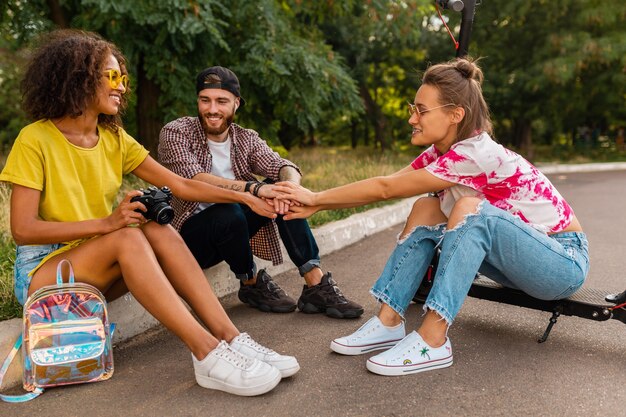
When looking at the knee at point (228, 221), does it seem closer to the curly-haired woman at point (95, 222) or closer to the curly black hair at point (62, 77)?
the curly-haired woman at point (95, 222)

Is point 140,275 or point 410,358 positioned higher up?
Answer: point 140,275

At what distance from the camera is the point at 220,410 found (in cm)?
264

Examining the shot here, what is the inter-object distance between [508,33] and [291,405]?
693 inches

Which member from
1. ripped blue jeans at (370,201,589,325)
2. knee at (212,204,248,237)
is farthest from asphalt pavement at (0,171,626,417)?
knee at (212,204,248,237)

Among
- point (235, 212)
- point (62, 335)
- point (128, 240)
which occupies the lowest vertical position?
point (62, 335)

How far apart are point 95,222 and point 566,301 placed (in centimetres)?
235

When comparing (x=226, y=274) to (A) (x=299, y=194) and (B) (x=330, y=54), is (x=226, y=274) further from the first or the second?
(B) (x=330, y=54)

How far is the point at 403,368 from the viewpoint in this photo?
2951 mm

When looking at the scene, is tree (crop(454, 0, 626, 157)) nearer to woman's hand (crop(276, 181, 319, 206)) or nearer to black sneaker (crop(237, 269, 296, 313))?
black sneaker (crop(237, 269, 296, 313))

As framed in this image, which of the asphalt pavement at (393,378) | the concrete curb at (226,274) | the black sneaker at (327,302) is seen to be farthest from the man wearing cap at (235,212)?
the concrete curb at (226,274)

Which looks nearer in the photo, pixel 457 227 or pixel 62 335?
pixel 62 335

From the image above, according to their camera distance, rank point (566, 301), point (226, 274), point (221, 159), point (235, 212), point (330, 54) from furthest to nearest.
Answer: point (330, 54) < point (226, 274) < point (221, 159) < point (235, 212) < point (566, 301)

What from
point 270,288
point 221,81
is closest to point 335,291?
point 270,288

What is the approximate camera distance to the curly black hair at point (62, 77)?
298cm
